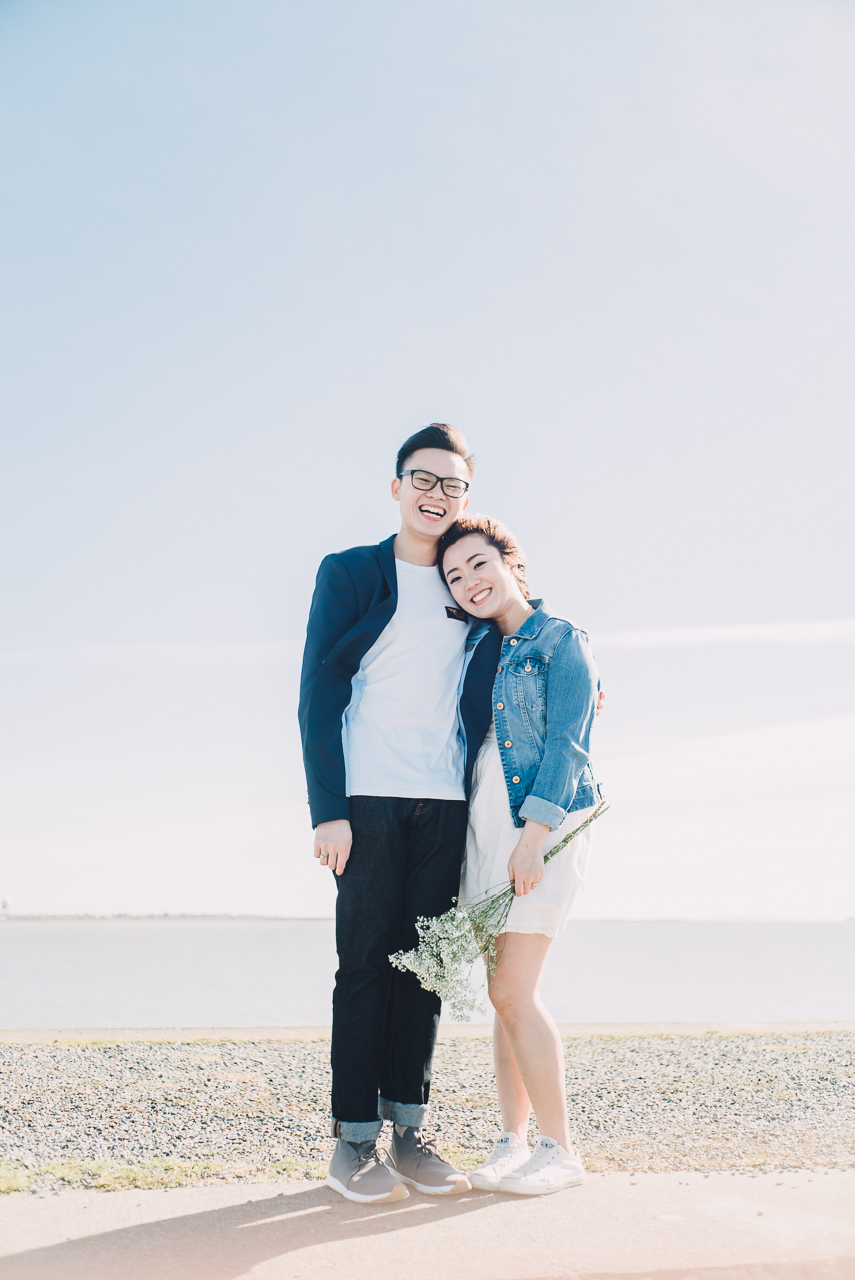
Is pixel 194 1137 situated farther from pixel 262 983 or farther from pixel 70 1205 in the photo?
pixel 262 983

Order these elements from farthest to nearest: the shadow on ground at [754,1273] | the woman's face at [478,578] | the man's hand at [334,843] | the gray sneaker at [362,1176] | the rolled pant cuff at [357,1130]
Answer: the woman's face at [478,578] → the man's hand at [334,843] → the rolled pant cuff at [357,1130] → the gray sneaker at [362,1176] → the shadow on ground at [754,1273]

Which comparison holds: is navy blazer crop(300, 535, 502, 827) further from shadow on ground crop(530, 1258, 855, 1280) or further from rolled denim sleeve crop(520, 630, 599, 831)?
shadow on ground crop(530, 1258, 855, 1280)

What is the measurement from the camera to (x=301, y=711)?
2.81m

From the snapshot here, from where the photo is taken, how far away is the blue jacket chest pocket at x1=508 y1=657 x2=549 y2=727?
9.22ft

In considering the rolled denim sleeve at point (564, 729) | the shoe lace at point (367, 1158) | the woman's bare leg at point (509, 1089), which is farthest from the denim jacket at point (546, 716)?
the shoe lace at point (367, 1158)

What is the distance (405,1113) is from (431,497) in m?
1.86

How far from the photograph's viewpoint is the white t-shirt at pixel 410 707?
109 inches

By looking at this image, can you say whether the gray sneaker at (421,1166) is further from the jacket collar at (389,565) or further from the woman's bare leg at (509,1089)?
the jacket collar at (389,565)

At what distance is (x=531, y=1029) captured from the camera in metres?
2.65


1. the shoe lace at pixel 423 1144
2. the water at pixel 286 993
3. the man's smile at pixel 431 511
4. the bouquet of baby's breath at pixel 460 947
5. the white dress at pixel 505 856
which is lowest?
the water at pixel 286 993

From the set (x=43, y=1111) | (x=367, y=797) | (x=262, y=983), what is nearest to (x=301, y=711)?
(x=367, y=797)

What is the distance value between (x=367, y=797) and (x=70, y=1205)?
1331 mm

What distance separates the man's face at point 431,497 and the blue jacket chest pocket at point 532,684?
0.55 m

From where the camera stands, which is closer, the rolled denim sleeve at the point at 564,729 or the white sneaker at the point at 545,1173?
the white sneaker at the point at 545,1173
